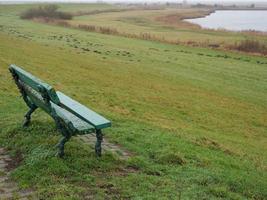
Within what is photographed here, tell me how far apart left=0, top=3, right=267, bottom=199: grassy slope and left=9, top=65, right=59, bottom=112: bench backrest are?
2.55 feet

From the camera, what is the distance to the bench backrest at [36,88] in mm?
6559

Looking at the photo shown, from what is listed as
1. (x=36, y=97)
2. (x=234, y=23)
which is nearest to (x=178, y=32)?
(x=234, y=23)

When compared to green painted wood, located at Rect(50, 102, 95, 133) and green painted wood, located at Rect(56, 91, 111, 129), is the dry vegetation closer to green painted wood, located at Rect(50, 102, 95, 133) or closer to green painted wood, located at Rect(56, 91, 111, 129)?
green painted wood, located at Rect(56, 91, 111, 129)

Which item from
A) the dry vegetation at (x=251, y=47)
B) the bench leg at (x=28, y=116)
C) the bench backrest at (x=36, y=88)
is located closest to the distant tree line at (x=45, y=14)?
the dry vegetation at (x=251, y=47)

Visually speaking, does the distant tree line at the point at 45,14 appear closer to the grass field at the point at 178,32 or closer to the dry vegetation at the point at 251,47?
the grass field at the point at 178,32

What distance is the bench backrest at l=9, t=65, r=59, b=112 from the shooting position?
6559mm

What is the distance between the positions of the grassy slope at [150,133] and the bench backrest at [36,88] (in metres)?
0.78

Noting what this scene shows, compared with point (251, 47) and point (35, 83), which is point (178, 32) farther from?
point (35, 83)

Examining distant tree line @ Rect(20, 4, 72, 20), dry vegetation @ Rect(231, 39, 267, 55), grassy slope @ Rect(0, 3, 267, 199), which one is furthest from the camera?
distant tree line @ Rect(20, 4, 72, 20)

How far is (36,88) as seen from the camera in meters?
6.98

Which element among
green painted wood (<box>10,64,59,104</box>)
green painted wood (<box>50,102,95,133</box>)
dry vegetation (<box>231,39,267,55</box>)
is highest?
green painted wood (<box>10,64,59,104</box>)

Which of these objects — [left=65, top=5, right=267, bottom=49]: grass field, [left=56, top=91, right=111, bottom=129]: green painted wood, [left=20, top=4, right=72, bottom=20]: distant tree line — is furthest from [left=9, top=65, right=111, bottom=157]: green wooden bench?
[left=20, top=4, right=72, bottom=20]: distant tree line

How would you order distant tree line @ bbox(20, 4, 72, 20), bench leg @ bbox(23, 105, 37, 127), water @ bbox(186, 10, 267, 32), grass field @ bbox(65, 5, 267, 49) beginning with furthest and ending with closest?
water @ bbox(186, 10, 267, 32) → distant tree line @ bbox(20, 4, 72, 20) → grass field @ bbox(65, 5, 267, 49) → bench leg @ bbox(23, 105, 37, 127)

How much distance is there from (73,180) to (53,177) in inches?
11.3
